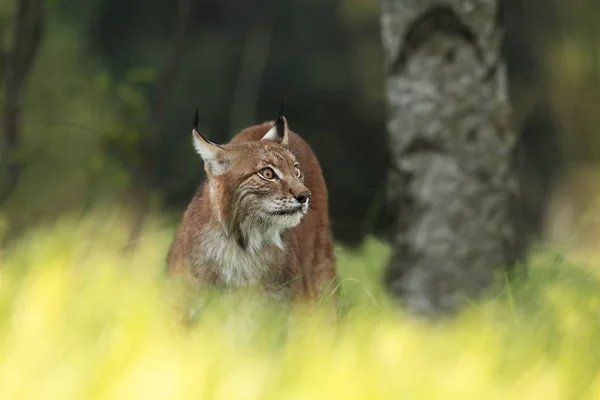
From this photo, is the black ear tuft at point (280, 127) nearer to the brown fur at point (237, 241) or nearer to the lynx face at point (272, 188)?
the brown fur at point (237, 241)

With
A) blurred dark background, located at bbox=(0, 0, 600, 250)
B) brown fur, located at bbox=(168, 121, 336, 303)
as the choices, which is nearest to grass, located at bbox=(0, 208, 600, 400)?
brown fur, located at bbox=(168, 121, 336, 303)

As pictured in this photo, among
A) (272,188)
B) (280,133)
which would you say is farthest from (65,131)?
(272,188)

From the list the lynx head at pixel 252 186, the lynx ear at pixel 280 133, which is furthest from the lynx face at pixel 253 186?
the lynx ear at pixel 280 133

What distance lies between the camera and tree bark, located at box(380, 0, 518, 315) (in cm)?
671

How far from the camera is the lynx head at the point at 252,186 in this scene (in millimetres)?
4961

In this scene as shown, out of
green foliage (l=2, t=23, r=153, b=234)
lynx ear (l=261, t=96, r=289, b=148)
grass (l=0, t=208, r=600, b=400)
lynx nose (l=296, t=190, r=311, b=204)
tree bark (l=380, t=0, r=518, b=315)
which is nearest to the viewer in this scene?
grass (l=0, t=208, r=600, b=400)

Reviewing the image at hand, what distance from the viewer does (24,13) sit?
6.86m

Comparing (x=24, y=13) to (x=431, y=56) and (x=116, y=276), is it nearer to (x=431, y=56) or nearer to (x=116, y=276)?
(x=431, y=56)

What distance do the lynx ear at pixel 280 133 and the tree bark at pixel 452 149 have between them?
1.62 m

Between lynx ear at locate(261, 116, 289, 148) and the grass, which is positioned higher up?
lynx ear at locate(261, 116, 289, 148)

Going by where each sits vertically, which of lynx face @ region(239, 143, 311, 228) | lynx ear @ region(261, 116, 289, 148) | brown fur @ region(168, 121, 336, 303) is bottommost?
brown fur @ region(168, 121, 336, 303)

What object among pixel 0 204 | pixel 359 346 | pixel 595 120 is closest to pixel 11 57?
pixel 0 204

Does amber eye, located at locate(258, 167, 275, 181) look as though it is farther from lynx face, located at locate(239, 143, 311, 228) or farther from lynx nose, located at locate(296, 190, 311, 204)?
lynx nose, located at locate(296, 190, 311, 204)

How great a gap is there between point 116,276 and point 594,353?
1784 mm
